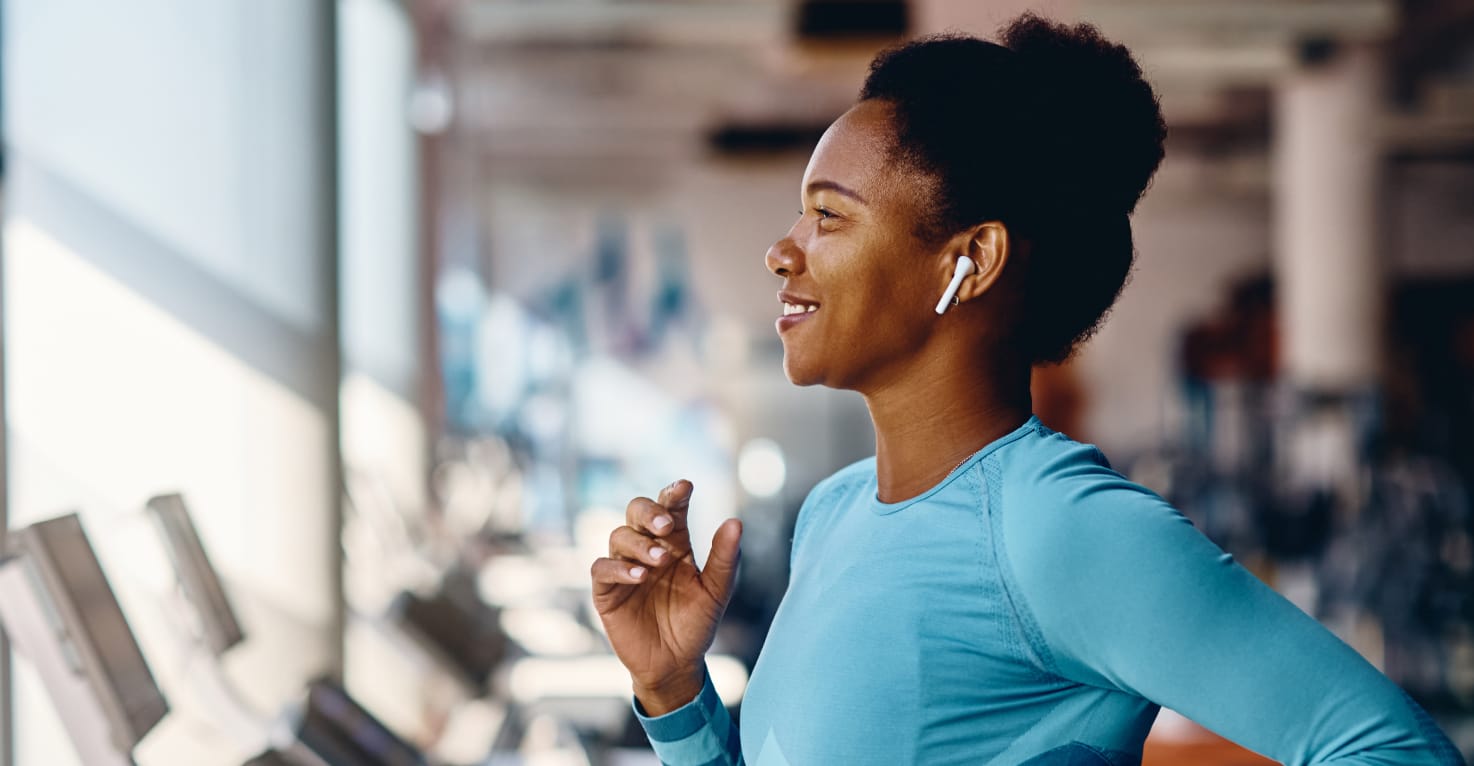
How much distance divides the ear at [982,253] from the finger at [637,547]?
0.27m

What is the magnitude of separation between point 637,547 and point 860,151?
31 cm

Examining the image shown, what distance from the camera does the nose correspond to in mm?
934

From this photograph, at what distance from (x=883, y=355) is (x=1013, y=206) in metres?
0.12

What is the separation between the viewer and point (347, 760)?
2428 millimetres

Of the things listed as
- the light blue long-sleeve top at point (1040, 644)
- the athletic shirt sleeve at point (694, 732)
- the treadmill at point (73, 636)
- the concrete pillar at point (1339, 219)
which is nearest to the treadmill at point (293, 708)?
the treadmill at point (73, 636)

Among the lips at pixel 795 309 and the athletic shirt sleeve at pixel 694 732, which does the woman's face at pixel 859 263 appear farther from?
the athletic shirt sleeve at pixel 694 732

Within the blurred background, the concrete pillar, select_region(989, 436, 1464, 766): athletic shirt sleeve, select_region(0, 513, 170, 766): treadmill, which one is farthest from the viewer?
the concrete pillar

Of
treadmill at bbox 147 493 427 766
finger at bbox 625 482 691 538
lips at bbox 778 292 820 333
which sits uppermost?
lips at bbox 778 292 820 333

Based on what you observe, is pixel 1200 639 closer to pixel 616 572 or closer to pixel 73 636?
pixel 616 572

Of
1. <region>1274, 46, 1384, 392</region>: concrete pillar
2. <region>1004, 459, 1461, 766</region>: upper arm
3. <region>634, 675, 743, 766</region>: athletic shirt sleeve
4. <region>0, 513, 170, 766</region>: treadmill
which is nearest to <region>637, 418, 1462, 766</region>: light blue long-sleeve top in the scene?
<region>1004, 459, 1461, 766</region>: upper arm

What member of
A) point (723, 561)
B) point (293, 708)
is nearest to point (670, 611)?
point (723, 561)

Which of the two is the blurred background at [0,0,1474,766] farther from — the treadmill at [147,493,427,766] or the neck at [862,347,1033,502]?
the neck at [862,347,1033,502]

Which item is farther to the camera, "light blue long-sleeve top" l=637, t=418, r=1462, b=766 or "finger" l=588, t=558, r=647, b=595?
"finger" l=588, t=558, r=647, b=595

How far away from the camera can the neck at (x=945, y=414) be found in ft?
2.97
